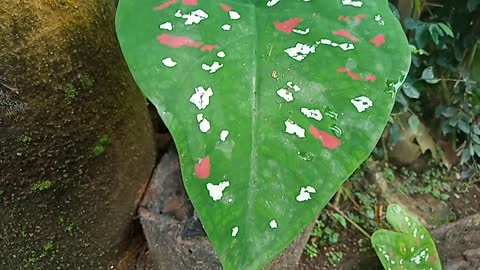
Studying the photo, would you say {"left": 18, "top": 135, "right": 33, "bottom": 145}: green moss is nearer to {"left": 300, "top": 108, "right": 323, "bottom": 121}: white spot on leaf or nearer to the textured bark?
the textured bark

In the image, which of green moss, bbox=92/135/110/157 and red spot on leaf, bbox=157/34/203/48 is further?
green moss, bbox=92/135/110/157

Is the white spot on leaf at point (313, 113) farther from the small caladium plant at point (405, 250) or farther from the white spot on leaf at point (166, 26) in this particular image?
the small caladium plant at point (405, 250)

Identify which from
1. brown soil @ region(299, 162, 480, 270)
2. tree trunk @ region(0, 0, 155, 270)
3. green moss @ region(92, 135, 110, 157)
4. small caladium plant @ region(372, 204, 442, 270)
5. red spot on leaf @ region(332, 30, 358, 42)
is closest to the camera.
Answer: red spot on leaf @ region(332, 30, 358, 42)

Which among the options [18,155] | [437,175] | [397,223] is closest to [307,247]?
[397,223]

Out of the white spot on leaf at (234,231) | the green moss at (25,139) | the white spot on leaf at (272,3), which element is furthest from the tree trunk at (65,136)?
the white spot on leaf at (234,231)

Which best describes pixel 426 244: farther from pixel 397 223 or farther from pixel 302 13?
pixel 302 13

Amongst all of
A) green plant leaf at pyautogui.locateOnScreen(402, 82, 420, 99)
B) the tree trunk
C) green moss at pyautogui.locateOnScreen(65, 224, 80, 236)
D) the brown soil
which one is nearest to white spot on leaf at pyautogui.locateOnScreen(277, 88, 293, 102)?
the tree trunk
